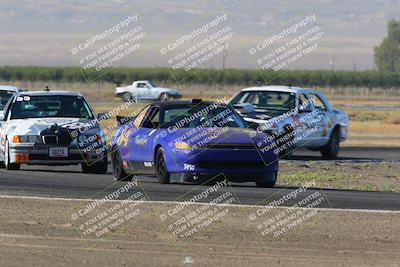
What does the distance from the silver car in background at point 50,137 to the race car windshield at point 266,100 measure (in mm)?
5251

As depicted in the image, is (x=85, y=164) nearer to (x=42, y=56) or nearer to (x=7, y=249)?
(x=7, y=249)

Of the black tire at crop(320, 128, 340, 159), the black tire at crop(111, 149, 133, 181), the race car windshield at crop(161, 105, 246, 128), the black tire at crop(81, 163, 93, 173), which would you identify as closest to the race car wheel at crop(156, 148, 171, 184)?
the race car windshield at crop(161, 105, 246, 128)

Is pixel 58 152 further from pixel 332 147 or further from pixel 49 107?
pixel 332 147

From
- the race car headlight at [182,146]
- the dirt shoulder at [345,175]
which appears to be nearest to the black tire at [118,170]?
the race car headlight at [182,146]

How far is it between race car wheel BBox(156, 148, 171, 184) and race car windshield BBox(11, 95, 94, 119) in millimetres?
3787

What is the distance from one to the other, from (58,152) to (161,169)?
3.27m

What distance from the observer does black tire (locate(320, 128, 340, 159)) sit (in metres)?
28.6

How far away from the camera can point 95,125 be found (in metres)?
22.2

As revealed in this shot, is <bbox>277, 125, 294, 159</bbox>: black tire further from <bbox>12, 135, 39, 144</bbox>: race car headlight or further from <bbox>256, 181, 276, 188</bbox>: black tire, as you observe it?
<bbox>256, 181, 276, 188</bbox>: black tire

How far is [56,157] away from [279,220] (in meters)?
7.93

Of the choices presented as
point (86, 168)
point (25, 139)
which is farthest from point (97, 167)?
point (25, 139)

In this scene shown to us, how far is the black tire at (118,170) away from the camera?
2041cm

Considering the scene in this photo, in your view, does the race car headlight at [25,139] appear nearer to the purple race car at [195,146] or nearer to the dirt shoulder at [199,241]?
the purple race car at [195,146]

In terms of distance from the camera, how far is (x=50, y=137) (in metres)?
21.7
